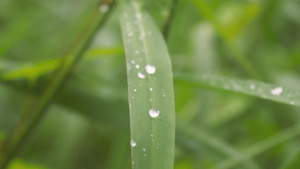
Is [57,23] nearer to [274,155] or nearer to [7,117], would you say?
[7,117]

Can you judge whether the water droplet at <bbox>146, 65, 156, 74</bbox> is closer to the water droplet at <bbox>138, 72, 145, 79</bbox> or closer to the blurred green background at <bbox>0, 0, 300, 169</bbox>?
the water droplet at <bbox>138, 72, 145, 79</bbox>

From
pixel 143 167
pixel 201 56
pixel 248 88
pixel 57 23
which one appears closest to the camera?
pixel 143 167

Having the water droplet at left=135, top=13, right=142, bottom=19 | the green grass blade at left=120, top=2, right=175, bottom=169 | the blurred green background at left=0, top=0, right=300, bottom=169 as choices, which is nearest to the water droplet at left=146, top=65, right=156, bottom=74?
the green grass blade at left=120, top=2, right=175, bottom=169

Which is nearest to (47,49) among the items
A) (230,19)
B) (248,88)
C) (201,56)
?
(201,56)

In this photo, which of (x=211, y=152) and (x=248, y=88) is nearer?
(x=248, y=88)

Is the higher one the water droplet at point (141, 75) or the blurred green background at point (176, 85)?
the blurred green background at point (176, 85)

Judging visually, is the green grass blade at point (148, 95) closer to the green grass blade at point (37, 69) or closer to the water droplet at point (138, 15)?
the water droplet at point (138, 15)

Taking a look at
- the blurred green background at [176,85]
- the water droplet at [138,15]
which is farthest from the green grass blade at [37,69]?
the water droplet at [138,15]
